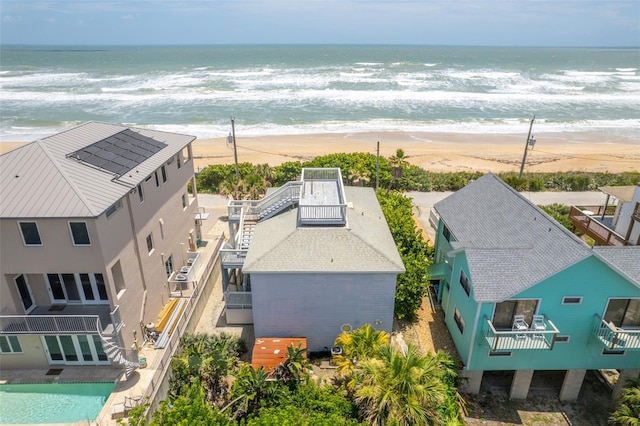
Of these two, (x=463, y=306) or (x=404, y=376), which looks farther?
(x=463, y=306)

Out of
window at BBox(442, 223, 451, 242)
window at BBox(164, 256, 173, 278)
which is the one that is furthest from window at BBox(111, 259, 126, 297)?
window at BBox(442, 223, 451, 242)

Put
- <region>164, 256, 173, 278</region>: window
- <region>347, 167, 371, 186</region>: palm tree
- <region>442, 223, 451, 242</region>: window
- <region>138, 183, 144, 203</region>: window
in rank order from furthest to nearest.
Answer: <region>347, 167, 371, 186</region>: palm tree → <region>164, 256, 173, 278</region>: window → <region>442, 223, 451, 242</region>: window → <region>138, 183, 144, 203</region>: window

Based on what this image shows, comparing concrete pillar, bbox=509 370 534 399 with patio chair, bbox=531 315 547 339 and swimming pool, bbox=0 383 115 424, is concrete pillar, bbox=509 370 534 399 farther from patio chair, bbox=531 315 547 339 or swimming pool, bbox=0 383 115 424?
swimming pool, bbox=0 383 115 424

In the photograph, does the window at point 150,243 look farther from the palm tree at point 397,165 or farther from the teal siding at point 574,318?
the palm tree at point 397,165

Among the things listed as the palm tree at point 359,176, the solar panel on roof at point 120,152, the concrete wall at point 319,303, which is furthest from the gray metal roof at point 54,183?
the palm tree at point 359,176

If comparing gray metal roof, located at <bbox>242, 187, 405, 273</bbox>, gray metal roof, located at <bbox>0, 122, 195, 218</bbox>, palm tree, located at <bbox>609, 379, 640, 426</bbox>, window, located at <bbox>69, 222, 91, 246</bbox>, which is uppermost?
gray metal roof, located at <bbox>0, 122, 195, 218</bbox>

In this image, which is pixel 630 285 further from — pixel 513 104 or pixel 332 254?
pixel 513 104

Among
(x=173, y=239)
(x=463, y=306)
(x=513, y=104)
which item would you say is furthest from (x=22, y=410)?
(x=513, y=104)
